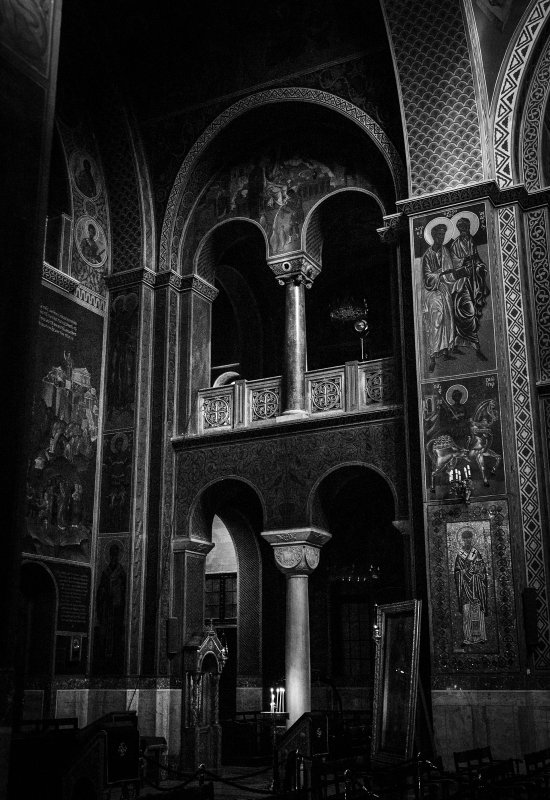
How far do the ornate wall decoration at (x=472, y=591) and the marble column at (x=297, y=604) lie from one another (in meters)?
2.40

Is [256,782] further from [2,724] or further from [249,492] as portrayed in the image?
[2,724]

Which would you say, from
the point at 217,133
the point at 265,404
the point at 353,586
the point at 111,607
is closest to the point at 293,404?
the point at 265,404

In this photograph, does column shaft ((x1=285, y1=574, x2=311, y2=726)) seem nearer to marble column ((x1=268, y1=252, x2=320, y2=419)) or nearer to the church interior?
the church interior

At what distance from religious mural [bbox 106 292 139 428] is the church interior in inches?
1.8

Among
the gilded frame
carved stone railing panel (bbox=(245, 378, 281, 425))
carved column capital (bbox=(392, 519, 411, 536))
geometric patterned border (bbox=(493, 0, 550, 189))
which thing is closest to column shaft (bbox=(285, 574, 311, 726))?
the gilded frame

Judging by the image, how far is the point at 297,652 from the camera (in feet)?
45.5

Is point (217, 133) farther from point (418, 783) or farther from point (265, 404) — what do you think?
point (418, 783)

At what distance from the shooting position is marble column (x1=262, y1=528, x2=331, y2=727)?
1372 cm

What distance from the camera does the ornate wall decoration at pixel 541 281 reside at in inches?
521

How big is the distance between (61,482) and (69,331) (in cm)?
260

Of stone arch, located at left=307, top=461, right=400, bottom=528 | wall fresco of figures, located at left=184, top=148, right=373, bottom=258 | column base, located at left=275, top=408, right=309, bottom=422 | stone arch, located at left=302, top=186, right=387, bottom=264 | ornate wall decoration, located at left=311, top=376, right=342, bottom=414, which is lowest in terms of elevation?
stone arch, located at left=307, top=461, right=400, bottom=528

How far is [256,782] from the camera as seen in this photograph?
489 inches

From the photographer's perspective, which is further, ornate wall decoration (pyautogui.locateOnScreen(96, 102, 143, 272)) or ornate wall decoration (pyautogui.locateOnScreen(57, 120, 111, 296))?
ornate wall decoration (pyautogui.locateOnScreen(96, 102, 143, 272))

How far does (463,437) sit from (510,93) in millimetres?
5404
